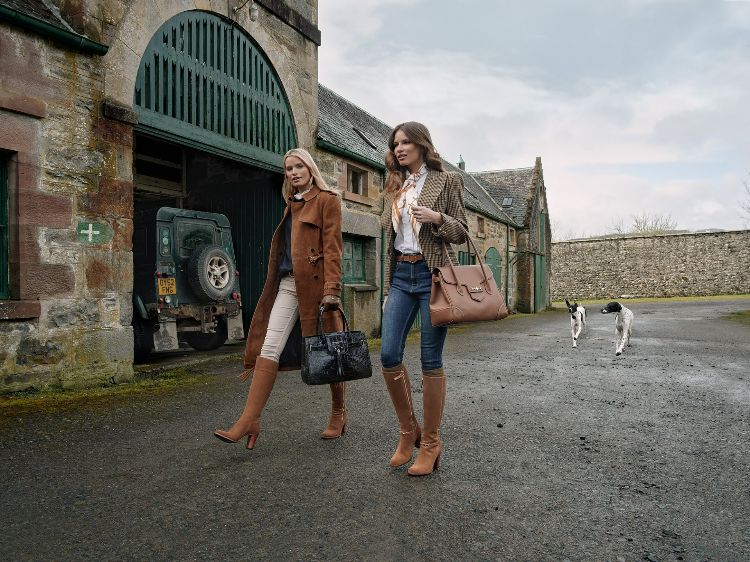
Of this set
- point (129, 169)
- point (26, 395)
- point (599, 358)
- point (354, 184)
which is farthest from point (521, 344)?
point (26, 395)

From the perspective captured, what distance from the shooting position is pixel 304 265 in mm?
3660

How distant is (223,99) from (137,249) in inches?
122

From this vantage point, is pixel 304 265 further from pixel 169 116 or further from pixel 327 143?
pixel 327 143

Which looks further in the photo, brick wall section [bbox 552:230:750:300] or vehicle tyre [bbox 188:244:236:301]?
brick wall section [bbox 552:230:750:300]

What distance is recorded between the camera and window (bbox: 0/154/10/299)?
5.23 metres

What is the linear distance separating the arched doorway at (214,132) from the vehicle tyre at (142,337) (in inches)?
35.9

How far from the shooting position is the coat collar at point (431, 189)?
3225 millimetres

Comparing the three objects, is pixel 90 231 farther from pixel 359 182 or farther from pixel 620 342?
pixel 620 342

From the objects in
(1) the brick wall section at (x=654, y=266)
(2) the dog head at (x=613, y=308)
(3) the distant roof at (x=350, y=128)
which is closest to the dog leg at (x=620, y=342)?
(2) the dog head at (x=613, y=308)

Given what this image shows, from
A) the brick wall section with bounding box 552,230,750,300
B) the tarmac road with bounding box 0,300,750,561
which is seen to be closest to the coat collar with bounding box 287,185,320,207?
the tarmac road with bounding box 0,300,750,561

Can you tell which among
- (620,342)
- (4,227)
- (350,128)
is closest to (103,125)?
(4,227)

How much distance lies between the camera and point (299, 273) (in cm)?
367

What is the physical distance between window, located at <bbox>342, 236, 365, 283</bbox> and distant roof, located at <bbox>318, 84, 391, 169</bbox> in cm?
170

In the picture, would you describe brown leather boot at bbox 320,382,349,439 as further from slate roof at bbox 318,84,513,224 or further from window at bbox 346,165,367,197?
window at bbox 346,165,367,197
